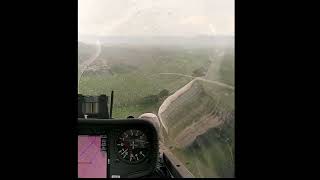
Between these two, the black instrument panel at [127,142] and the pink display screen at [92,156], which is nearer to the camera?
the pink display screen at [92,156]

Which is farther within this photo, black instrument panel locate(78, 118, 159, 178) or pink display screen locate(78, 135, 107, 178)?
black instrument panel locate(78, 118, 159, 178)

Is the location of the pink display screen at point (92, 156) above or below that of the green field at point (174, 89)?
below

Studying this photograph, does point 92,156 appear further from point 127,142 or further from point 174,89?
point 174,89

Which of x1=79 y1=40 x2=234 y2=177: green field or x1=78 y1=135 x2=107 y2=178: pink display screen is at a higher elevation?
x1=79 y1=40 x2=234 y2=177: green field
